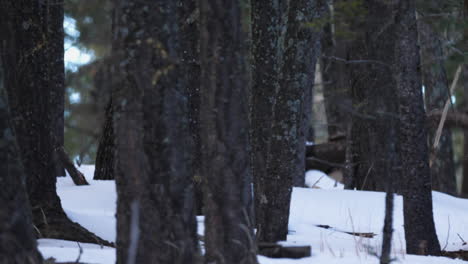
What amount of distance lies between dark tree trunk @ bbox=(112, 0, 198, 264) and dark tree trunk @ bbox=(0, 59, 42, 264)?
652 millimetres

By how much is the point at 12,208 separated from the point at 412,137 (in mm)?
4541

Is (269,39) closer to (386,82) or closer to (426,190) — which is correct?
(426,190)

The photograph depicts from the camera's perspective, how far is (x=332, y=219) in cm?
973

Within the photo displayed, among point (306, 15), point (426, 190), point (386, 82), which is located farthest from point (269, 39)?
point (386, 82)

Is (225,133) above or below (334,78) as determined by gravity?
below

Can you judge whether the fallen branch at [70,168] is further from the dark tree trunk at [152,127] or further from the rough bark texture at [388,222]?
the rough bark texture at [388,222]

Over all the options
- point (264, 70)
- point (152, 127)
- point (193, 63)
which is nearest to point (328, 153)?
point (193, 63)

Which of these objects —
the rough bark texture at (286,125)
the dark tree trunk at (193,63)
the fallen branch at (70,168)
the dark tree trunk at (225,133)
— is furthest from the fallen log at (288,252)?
the fallen branch at (70,168)

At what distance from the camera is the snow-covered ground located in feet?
22.1

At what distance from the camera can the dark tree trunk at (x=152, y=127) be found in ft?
14.5

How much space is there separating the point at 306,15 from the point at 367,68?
4722 mm

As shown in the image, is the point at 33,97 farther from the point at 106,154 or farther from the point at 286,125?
A: the point at 106,154

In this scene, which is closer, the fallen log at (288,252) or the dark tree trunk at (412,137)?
the fallen log at (288,252)

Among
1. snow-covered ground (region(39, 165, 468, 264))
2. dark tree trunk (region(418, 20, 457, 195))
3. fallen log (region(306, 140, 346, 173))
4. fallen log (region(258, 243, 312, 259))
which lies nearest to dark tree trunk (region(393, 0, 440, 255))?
snow-covered ground (region(39, 165, 468, 264))
